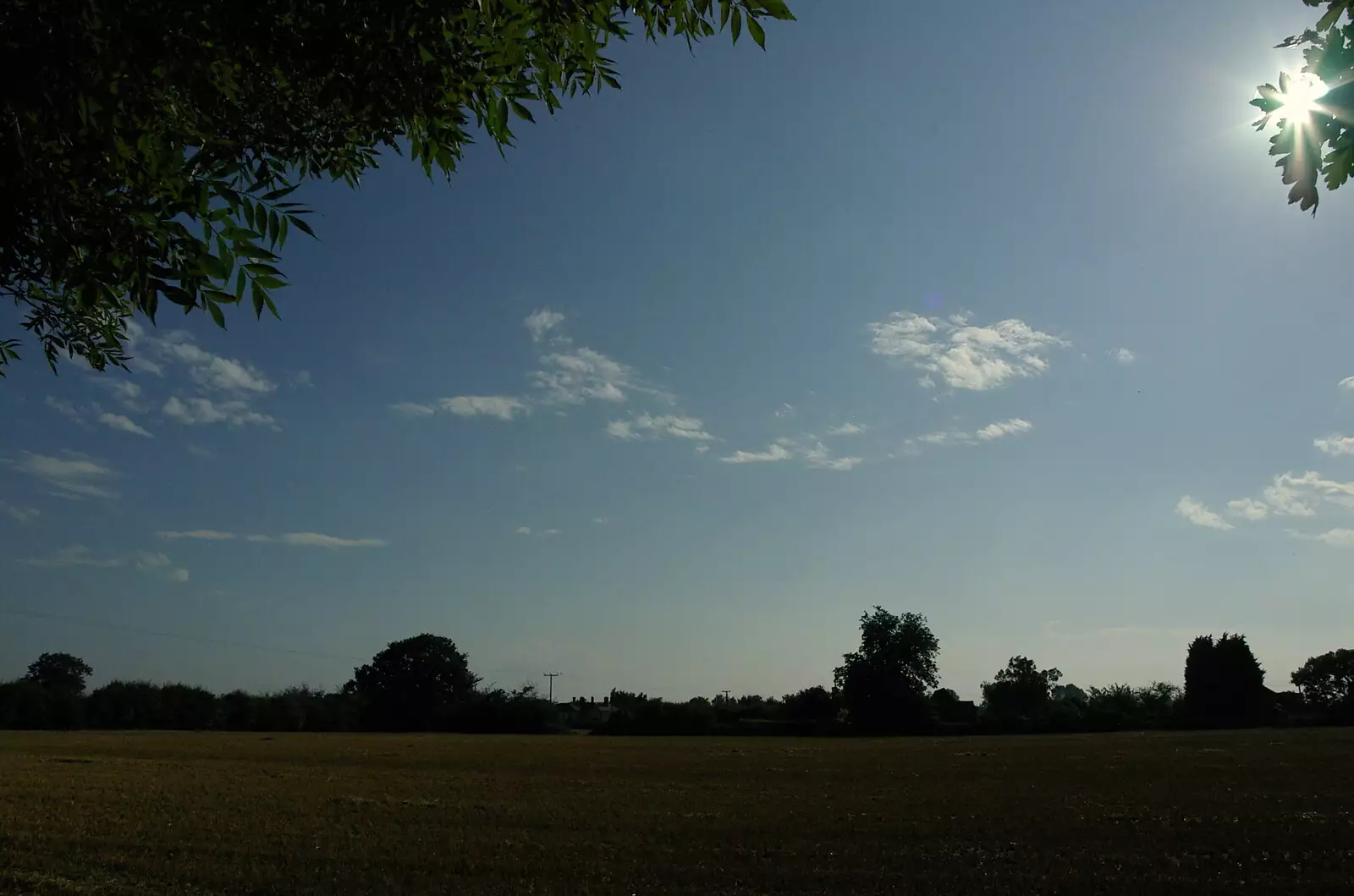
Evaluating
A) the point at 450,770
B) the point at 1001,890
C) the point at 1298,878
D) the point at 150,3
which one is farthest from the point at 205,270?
the point at 450,770

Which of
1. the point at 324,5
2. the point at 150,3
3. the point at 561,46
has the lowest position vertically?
the point at 150,3

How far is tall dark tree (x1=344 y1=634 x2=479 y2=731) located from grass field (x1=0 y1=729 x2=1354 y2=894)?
102 m

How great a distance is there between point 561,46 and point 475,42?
0.70 meters

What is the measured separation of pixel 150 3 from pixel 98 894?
13.2 m

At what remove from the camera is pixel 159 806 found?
22672mm

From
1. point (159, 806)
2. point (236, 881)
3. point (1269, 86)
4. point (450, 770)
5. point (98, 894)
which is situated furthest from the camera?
point (450, 770)

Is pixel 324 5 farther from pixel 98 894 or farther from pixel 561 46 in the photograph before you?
pixel 98 894

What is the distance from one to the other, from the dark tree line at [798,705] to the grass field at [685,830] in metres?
Answer: 69.6

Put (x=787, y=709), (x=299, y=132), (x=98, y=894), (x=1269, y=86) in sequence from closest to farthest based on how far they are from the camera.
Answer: (x=1269, y=86) → (x=299, y=132) → (x=98, y=894) → (x=787, y=709)

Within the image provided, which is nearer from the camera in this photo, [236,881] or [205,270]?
[205,270]

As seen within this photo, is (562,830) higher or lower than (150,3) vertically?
lower

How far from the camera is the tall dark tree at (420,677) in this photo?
442ft

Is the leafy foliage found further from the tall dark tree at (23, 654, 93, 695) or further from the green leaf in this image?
the tall dark tree at (23, 654, 93, 695)

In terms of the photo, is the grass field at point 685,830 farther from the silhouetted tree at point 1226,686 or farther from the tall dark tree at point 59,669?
the tall dark tree at point 59,669
